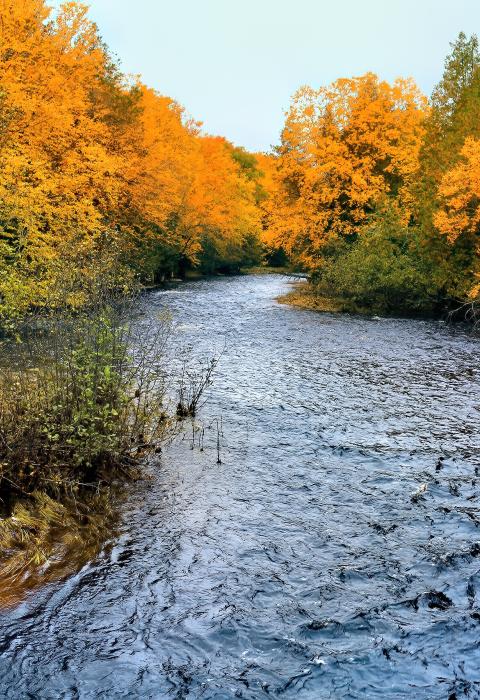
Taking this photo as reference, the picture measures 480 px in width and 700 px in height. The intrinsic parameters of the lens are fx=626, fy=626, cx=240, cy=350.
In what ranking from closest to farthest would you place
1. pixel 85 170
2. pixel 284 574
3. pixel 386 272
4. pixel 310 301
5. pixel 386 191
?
pixel 284 574 → pixel 85 170 → pixel 386 272 → pixel 310 301 → pixel 386 191

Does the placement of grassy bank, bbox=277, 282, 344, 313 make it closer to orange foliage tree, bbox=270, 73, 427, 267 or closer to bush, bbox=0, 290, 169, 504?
orange foliage tree, bbox=270, 73, 427, 267

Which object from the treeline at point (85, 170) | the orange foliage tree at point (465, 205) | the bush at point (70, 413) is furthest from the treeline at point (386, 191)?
the bush at point (70, 413)

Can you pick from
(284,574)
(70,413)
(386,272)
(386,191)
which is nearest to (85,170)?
(386,272)

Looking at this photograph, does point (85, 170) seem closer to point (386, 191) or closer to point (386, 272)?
point (386, 272)

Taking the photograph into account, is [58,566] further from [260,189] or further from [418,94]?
[260,189]

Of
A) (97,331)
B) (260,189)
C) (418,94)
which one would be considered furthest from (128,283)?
(260,189)

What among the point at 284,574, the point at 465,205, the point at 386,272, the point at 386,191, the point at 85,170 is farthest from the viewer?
the point at 386,191

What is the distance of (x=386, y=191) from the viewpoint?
37.8m

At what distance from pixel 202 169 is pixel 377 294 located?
2988 cm

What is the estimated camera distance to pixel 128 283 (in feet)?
38.1

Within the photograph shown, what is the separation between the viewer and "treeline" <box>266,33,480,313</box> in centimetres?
2856

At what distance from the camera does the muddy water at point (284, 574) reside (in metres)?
6.07

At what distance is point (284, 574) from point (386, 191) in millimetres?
33449

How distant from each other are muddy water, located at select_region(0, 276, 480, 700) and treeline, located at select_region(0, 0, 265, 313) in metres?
4.67
